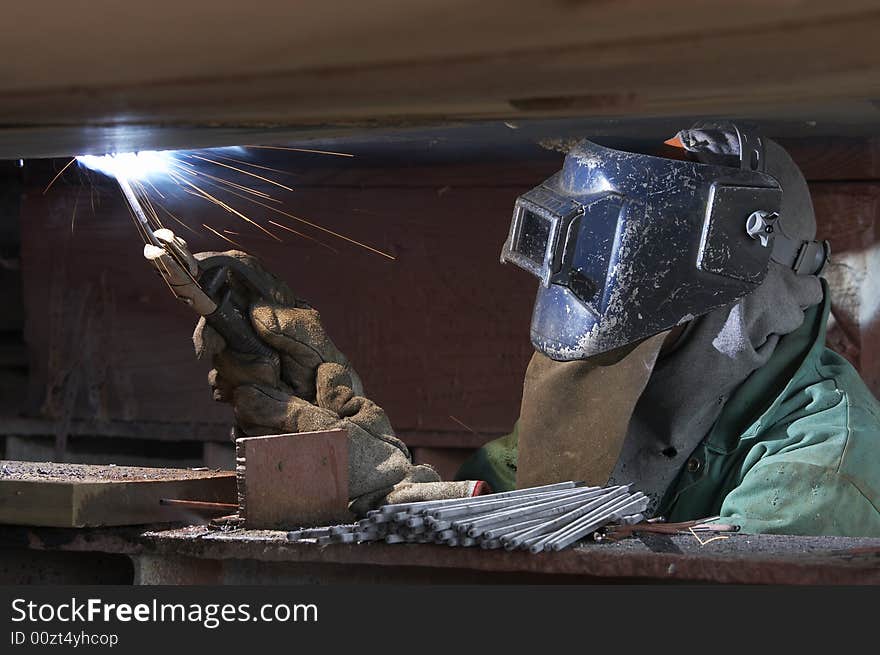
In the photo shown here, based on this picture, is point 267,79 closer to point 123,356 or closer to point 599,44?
point 599,44

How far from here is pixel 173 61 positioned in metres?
0.38

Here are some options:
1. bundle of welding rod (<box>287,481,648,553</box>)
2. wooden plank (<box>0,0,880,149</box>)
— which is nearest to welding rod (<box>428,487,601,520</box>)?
bundle of welding rod (<box>287,481,648,553</box>)

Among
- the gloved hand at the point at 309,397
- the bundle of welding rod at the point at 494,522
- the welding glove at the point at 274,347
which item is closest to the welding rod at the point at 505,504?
the bundle of welding rod at the point at 494,522

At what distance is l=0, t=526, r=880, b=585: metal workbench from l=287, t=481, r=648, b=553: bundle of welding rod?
0.02m

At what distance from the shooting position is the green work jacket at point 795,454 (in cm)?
218

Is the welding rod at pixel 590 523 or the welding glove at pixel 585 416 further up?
the welding glove at pixel 585 416

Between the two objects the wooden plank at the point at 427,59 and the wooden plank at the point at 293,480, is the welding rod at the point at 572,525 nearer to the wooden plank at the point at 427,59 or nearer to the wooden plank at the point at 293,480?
the wooden plank at the point at 293,480

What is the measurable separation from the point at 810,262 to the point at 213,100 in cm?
233

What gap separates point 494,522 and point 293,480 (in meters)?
0.42

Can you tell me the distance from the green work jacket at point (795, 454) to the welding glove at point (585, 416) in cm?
23

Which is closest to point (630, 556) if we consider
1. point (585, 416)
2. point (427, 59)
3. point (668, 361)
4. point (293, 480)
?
point (293, 480)

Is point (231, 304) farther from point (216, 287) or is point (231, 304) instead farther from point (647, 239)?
point (647, 239)

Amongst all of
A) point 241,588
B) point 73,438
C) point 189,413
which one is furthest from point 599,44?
point 73,438

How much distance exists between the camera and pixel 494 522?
1688 mm
